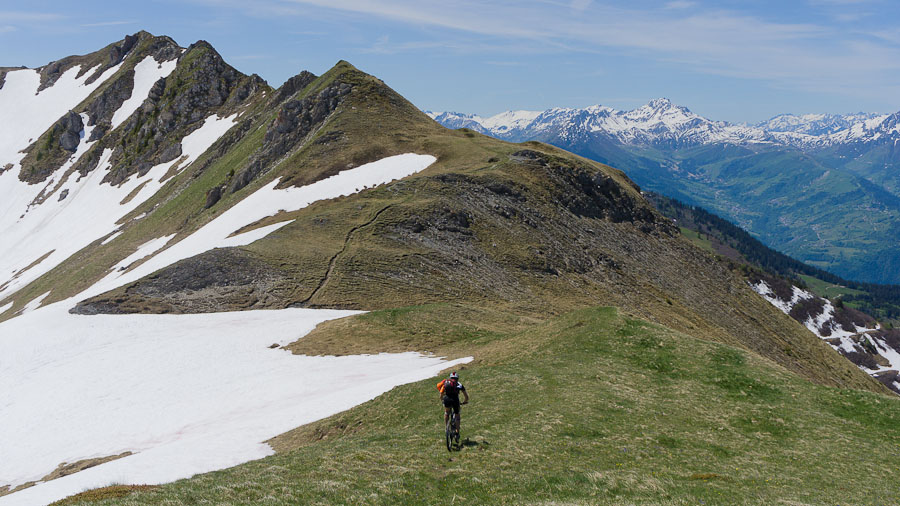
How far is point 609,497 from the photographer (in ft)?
51.1

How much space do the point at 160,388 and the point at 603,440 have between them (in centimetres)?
3200

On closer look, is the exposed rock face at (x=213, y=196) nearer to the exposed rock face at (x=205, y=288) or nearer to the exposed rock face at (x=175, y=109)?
the exposed rock face at (x=205, y=288)

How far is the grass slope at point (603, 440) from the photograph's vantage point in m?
16.2

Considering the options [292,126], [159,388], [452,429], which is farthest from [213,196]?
[452,429]

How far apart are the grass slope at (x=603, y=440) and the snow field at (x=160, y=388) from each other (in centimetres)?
464

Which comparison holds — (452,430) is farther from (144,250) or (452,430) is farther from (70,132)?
(70,132)

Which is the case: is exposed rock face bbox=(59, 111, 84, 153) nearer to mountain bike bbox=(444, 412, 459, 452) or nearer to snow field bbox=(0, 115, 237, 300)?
snow field bbox=(0, 115, 237, 300)

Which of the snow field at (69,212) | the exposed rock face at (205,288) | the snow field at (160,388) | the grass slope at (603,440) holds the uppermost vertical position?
the snow field at (69,212)

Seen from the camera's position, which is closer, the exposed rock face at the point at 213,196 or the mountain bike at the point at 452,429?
the mountain bike at the point at 452,429

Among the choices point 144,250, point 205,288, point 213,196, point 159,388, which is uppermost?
point 213,196

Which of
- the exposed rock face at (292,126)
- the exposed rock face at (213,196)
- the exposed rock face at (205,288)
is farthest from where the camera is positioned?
the exposed rock face at (292,126)

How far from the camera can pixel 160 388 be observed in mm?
37844

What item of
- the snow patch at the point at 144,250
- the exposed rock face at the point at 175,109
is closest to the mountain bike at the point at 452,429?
the snow patch at the point at 144,250

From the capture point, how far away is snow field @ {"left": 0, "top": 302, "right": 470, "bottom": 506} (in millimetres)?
26750
